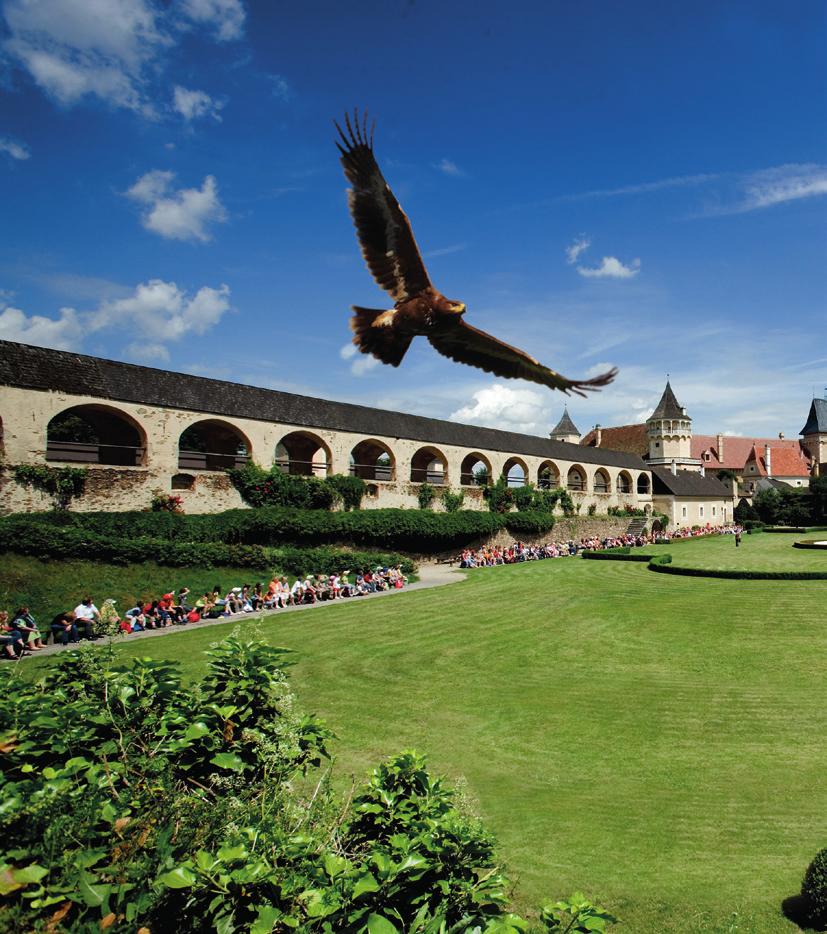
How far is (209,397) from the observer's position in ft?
82.8

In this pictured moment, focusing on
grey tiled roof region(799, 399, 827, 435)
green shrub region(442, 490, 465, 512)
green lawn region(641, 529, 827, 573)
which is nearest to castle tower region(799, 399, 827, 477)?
grey tiled roof region(799, 399, 827, 435)

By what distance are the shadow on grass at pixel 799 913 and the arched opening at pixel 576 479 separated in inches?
1616

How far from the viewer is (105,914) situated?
72.7 inches

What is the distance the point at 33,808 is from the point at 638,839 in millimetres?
6223

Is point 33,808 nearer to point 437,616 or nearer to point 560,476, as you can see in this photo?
point 437,616

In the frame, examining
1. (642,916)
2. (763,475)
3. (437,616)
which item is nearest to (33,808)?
(642,916)

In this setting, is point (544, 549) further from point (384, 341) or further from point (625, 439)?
point (625, 439)

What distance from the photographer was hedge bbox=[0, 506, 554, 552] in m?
18.7

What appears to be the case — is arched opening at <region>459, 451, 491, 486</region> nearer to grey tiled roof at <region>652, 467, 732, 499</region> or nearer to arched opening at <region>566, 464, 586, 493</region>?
arched opening at <region>566, 464, 586, 493</region>

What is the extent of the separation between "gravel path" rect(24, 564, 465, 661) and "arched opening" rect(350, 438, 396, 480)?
5.77 m

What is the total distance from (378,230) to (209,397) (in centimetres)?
2440

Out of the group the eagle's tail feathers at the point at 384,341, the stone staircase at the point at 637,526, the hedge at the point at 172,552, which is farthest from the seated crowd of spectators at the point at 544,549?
the eagle's tail feathers at the point at 384,341

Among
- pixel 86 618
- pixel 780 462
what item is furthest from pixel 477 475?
pixel 780 462

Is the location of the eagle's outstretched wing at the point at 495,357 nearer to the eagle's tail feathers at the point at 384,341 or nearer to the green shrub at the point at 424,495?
the eagle's tail feathers at the point at 384,341
